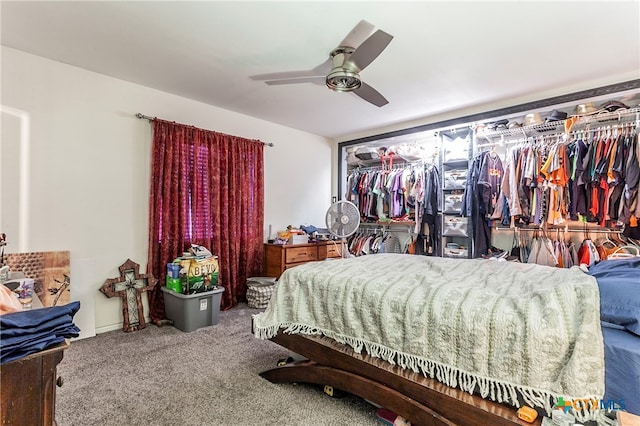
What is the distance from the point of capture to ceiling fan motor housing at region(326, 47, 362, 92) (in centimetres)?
217

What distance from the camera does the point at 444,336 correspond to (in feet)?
4.52

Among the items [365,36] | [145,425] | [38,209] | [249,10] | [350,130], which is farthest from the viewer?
[350,130]

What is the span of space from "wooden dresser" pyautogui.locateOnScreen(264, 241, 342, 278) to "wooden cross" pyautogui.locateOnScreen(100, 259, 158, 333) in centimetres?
140

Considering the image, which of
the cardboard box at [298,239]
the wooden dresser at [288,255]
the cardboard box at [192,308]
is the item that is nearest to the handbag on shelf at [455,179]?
the wooden dresser at [288,255]

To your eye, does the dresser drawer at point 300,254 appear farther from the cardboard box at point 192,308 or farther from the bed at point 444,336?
the bed at point 444,336

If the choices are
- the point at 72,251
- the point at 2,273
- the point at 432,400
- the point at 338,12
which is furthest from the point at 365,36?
the point at 72,251

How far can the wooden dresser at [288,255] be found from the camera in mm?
3947

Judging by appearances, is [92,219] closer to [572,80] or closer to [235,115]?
[235,115]

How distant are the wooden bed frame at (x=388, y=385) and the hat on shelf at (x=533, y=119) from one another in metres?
3.04

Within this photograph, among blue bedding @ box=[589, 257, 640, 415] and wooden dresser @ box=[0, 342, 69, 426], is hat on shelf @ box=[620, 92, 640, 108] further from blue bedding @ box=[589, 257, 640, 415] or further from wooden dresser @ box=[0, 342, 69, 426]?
wooden dresser @ box=[0, 342, 69, 426]

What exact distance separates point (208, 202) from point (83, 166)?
120 cm

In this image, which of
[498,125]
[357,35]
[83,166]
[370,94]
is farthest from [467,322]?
[83,166]

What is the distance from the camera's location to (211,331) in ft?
9.64

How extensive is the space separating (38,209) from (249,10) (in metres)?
2.38
